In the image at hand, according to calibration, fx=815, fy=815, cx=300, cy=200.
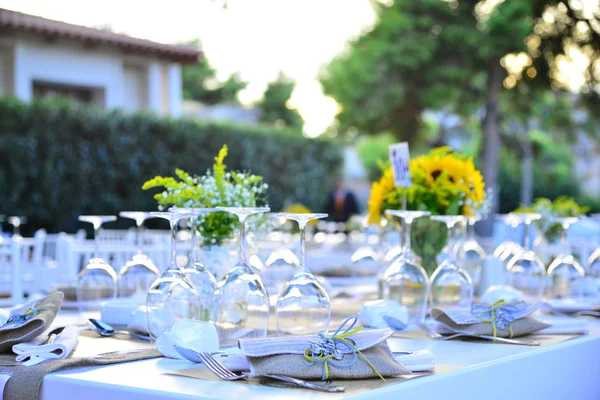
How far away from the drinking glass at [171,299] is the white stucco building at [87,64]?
31.8 ft

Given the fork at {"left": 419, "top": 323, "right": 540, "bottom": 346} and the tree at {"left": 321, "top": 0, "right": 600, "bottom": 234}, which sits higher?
the tree at {"left": 321, "top": 0, "right": 600, "bottom": 234}

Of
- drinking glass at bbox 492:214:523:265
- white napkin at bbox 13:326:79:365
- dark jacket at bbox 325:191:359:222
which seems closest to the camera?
white napkin at bbox 13:326:79:365

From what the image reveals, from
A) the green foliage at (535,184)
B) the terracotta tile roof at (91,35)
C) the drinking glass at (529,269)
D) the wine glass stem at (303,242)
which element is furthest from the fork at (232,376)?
the green foliage at (535,184)

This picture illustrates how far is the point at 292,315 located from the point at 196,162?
8.79 meters

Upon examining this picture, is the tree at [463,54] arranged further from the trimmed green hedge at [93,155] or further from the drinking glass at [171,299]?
the drinking glass at [171,299]

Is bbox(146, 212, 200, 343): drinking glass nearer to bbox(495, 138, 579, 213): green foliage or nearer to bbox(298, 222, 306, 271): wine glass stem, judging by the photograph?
bbox(298, 222, 306, 271): wine glass stem

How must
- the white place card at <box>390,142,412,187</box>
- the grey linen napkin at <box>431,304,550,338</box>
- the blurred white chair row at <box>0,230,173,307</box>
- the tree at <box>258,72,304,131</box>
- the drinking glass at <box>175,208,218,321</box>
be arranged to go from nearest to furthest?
the drinking glass at <box>175,208,218,321</box> < the grey linen napkin at <box>431,304,550,338</box> < the white place card at <box>390,142,412,187</box> < the blurred white chair row at <box>0,230,173,307</box> < the tree at <box>258,72,304,131</box>

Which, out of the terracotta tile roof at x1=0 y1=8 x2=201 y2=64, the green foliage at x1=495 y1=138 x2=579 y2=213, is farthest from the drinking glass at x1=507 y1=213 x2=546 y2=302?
the green foliage at x1=495 y1=138 x2=579 y2=213

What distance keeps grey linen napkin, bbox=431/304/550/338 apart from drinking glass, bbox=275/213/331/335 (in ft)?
1.27

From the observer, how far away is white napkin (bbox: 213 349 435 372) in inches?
64.4

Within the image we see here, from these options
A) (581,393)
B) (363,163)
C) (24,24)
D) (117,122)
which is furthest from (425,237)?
(363,163)

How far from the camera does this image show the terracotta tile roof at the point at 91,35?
455 inches

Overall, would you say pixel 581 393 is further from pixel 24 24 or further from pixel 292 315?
pixel 24 24

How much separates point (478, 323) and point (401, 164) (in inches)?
33.1
